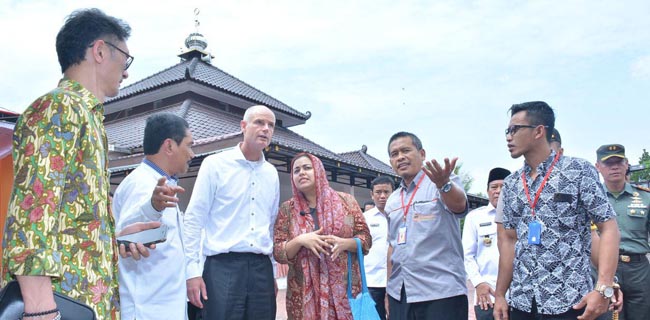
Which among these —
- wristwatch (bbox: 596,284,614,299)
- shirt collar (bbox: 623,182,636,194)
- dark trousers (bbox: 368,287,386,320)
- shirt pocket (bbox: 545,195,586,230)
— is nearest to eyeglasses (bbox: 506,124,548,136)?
shirt pocket (bbox: 545,195,586,230)

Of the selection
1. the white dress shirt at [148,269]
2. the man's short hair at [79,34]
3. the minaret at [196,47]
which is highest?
the minaret at [196,47]

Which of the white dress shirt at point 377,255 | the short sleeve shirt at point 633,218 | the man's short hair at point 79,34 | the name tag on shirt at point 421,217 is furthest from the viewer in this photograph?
the white dress shirt at point 377,255

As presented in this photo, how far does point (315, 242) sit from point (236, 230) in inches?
23.0

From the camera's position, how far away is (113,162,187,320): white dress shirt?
2.68m

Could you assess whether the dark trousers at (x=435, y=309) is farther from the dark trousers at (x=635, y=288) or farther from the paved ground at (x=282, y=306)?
the paved ground at (x=282, y=306)

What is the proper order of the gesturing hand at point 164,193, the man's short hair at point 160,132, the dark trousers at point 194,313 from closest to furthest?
the gesturing hand at point 164,193
the man's short hair at point 160,132
the dark trousers at point 194,313

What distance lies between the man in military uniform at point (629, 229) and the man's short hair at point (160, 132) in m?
4.57

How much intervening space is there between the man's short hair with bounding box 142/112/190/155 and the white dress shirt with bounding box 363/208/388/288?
3553 millimetres

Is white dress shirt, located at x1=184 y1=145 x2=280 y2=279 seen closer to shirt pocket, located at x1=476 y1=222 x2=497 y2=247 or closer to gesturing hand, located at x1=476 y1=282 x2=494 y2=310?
gesturing hand, located at x1=476 y1=282 x2=494 y2=310

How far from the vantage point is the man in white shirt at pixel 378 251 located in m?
6.29

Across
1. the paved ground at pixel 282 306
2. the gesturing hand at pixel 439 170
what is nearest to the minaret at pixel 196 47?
the paved ground at pixel 282 306

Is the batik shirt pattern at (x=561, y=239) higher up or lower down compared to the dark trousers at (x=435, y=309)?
higher up

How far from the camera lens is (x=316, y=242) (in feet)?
11.0

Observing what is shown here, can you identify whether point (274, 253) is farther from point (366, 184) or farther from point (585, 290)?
point (366, 184)
